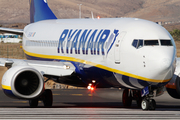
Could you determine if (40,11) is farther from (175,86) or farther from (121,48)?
(121,48)

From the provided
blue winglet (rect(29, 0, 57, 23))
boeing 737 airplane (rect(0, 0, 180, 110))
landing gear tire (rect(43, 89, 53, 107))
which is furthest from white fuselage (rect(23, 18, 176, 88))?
blue winglet (rect(29, 0, 57, 23))

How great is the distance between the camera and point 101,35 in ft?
70.3

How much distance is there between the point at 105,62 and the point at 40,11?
43.3ft

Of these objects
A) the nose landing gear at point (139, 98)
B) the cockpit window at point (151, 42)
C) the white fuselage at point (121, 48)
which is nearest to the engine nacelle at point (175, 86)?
the nose landing gear at point (139, 98)

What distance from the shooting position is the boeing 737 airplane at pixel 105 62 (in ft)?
60.8

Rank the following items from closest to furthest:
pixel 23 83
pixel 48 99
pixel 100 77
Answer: pixel 23 83 → pixel 100 77 → pixel 48 99

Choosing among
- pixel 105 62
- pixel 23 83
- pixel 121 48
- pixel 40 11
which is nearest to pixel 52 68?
pixel 23 83

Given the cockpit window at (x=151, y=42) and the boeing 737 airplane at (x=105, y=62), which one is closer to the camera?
the boeing 737 airplane at (x=105, y=62)

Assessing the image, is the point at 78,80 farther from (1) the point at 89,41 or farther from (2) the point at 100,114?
(2) the point at 100,114

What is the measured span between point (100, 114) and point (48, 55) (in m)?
9.19

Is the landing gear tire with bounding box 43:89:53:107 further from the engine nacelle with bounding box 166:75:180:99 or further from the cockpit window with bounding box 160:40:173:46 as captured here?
the cockpit window with bounding box 160:40:173:46

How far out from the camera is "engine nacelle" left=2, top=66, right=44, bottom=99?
20203 mm

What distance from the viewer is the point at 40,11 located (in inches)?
1282

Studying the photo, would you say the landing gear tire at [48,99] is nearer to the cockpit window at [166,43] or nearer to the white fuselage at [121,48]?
the white fuselage at [121,48]
